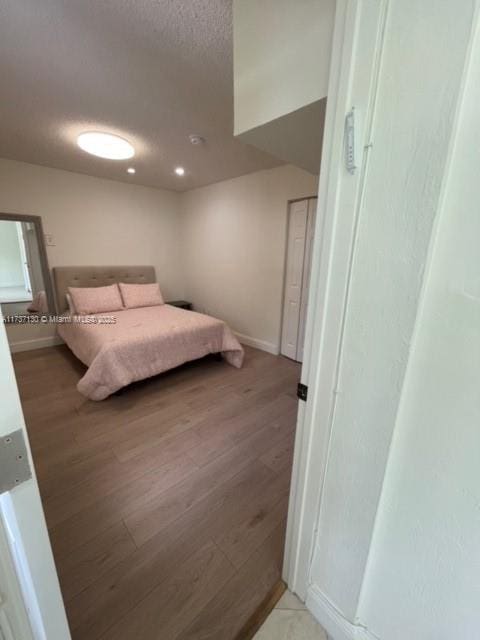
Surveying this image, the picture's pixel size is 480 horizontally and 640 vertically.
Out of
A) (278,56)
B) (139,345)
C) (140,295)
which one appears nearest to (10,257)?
(140,295)

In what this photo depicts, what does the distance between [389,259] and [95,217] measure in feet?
13.9

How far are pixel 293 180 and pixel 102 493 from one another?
11.2ft

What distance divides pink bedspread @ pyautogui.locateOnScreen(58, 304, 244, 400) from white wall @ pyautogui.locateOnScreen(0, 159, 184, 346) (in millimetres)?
1118

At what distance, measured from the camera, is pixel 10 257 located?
11.9 ft

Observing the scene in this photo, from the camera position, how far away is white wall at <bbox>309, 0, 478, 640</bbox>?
0.55m

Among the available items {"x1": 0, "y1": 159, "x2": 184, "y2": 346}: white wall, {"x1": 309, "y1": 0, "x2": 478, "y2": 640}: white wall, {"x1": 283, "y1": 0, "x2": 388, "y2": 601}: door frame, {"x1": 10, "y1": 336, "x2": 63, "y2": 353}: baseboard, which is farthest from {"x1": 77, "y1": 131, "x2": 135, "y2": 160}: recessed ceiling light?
{"x1": 10, "y1": 336, "x2": 63, "y2": 353}: baseboard

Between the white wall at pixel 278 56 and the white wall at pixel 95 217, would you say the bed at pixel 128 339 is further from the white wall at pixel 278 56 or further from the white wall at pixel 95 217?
the white wall at pixel 278 56

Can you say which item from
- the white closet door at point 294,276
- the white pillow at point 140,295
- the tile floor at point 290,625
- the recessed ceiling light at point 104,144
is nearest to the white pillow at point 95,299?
the white pillow at point 140,295

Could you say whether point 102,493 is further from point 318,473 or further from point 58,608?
point 318,473

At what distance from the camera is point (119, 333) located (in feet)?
8.50

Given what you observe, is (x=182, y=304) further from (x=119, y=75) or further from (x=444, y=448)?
(x=444, y=448)

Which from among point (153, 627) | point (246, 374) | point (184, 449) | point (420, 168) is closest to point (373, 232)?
point (420, 168)

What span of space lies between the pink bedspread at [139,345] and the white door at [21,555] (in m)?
1.84

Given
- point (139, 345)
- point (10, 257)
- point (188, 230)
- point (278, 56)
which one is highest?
point (278, 56)
